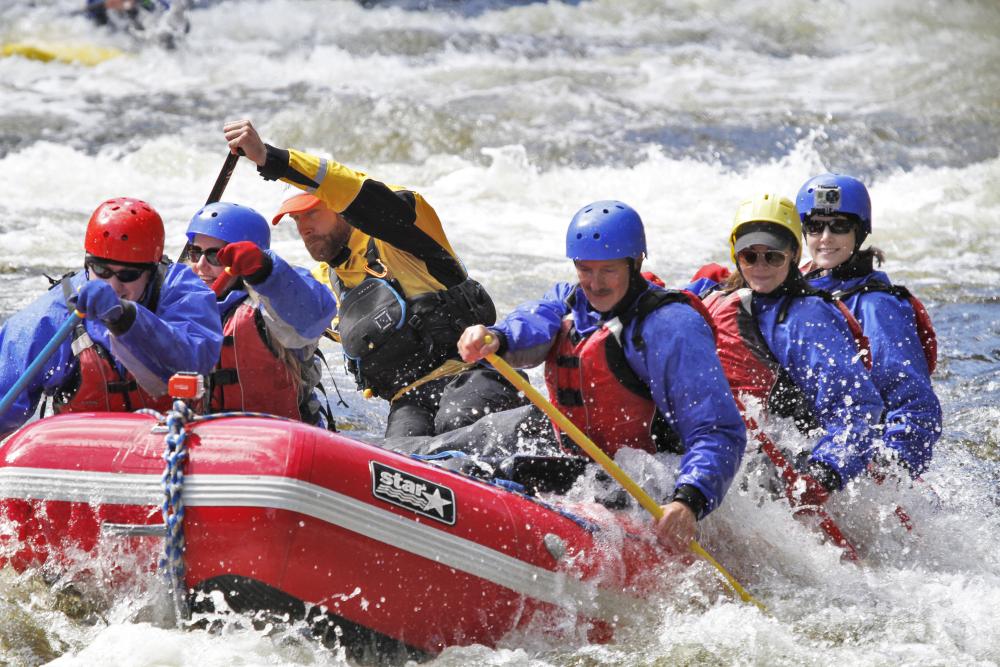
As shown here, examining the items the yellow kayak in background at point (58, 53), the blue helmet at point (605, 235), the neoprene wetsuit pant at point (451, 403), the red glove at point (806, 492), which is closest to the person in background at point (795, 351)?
Answer: the red glove at point (806, 492)

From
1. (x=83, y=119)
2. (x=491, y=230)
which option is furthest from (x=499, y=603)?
(x=83, y=119)

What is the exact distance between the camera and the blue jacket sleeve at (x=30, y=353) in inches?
157

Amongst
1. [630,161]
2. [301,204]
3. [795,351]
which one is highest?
[630,161]

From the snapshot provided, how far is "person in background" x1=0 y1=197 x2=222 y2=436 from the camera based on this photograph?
393 centimetres

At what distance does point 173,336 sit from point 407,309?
168 centimetres

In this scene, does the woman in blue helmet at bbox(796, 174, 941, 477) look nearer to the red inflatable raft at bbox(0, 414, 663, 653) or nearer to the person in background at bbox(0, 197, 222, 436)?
the red inflatable raft at bbox(0, 414, 663, 653)

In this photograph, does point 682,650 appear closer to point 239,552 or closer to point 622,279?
point 622,279

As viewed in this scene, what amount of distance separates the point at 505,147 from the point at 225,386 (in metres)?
9.59

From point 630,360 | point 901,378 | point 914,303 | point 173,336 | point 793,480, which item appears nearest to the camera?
point 173,336

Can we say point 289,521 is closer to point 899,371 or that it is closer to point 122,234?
point 122,234

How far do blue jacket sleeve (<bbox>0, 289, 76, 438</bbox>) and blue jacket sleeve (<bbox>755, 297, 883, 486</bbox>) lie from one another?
8.11 feet

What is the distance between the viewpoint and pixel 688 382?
4051mm

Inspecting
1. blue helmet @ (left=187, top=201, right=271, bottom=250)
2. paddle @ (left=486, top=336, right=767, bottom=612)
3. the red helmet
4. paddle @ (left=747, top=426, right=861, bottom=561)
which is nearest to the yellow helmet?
paddle @ (left=747, top=426, right=861, bottom=561)

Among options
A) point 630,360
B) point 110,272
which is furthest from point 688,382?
point 110,272
